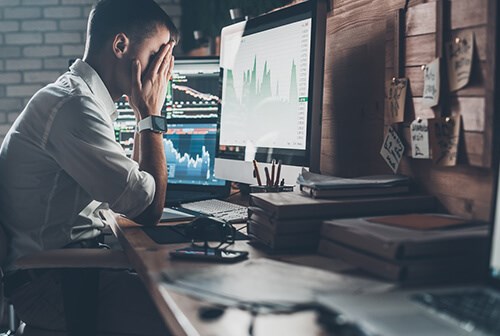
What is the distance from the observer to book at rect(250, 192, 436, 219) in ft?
3.92

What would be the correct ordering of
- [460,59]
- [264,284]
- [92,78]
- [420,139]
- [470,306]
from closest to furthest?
[470,306] < [264,284] < [460,59] < [420,139] < [92,78]

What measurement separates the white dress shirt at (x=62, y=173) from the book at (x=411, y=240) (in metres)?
0.66

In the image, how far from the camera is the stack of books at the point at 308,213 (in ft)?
3.91

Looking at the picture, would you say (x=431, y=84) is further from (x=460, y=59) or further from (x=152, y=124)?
(x=152, y=124)

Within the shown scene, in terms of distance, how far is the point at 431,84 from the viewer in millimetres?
1258

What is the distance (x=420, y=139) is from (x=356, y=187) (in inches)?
6.7

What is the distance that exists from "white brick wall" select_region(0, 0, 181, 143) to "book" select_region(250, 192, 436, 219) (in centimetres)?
311

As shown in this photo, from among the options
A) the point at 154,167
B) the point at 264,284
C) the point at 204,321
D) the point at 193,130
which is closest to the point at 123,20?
the point at 154,167

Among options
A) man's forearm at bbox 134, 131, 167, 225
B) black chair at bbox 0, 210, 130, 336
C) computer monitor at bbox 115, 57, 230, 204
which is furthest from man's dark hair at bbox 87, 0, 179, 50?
black chair at bbox 0, 210, 130, 336

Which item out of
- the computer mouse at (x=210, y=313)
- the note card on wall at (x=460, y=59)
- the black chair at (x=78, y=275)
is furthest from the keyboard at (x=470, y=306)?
the black chair at (x=78, y=275)

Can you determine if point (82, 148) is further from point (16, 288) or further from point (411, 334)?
point (411, 334)

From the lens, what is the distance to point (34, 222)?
5.36 feet

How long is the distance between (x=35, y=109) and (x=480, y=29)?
3.47ft

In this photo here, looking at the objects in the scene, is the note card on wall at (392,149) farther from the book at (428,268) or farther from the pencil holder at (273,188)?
the book at (428,268)
